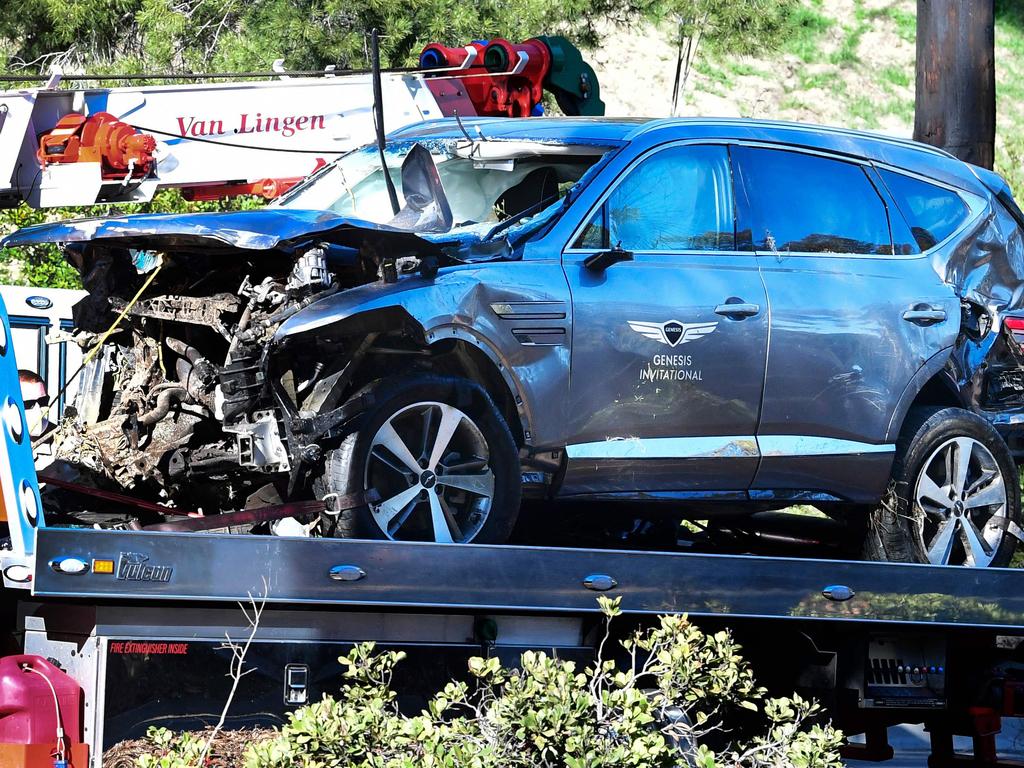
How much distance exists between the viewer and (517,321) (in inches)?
216

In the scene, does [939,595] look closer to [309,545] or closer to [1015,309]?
[1015,309]

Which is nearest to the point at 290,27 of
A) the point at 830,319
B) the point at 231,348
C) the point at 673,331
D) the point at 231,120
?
the point at 231,120

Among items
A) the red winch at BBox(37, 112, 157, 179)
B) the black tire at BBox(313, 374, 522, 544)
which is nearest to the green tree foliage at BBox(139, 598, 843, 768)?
the black tire at BBox(313, 374, 522, 544)

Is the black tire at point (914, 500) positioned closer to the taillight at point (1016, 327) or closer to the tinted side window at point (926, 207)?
the taillight at point (1016, 327)

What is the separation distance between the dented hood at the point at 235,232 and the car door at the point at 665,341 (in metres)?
0.74

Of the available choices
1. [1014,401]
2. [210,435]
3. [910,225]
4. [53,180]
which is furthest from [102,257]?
[1014,401]

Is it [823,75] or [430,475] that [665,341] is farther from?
[823,75]

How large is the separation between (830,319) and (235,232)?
2.43 m

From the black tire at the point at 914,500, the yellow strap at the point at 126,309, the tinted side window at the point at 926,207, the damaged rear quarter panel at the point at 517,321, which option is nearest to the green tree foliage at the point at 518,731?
the damaged rear quarter panel at the point at 517,321

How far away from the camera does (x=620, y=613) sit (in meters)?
4.92

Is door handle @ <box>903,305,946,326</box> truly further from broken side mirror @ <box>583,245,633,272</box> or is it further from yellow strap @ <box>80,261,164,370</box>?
yellow strap @ <box>80,261,164,370</box>

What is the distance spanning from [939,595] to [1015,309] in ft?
5.66

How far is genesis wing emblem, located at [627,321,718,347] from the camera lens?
5.67 m

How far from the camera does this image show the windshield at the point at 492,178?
6043mm
